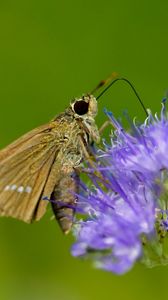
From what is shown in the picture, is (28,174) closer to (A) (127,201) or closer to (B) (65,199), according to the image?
(B) (65,199)

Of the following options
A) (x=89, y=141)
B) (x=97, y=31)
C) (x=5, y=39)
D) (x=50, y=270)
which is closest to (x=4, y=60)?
(x=5, y=39)

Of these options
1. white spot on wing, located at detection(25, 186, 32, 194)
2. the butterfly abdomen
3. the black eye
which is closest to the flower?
the butterfly abdomen

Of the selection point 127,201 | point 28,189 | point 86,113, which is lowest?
point 127,201

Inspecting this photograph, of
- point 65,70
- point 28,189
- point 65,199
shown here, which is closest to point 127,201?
point 65,199

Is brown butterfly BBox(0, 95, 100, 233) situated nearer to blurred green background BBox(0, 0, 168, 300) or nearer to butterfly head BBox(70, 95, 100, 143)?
butterfly head BBox(70, 95, 100, 143)

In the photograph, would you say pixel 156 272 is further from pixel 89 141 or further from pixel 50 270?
pixel 89 141
